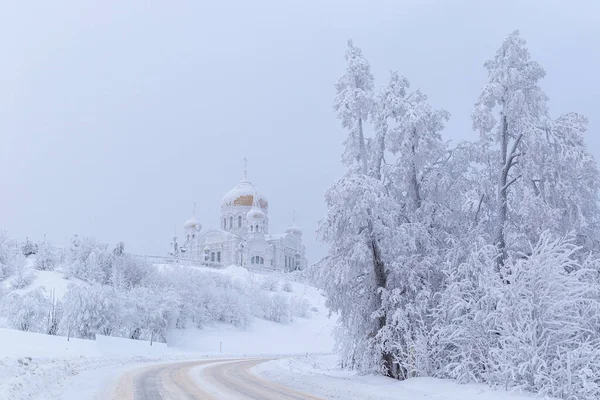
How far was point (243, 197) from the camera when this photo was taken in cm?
10919

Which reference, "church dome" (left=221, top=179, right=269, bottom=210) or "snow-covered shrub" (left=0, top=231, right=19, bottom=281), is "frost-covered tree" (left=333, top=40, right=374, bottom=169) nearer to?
"snow-covered shrub" (left=0, top=231, right=19, bottom=281)

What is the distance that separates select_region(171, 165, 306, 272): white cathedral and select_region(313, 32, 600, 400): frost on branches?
77775 millimetres

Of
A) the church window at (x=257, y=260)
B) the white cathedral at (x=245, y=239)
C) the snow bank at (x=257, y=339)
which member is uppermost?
the white cathedral at (x=245, y=239)

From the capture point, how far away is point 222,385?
15.5 metres

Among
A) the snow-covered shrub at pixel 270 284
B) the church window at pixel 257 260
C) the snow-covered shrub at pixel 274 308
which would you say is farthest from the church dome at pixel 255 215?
the snow-covered shrub at pixel 274 308

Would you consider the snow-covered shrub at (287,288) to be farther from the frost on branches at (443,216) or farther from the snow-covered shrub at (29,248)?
the frost on branches at (443,216)

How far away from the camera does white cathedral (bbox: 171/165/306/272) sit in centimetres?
10188

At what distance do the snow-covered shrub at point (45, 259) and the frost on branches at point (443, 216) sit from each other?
48.1 meters

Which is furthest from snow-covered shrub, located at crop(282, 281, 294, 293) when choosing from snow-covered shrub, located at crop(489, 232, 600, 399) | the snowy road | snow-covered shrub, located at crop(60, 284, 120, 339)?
snow-covered shrub, located at crop(489, 232, 600, 399)

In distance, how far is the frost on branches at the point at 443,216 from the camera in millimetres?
16547

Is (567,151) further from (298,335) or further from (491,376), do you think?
(298,335)

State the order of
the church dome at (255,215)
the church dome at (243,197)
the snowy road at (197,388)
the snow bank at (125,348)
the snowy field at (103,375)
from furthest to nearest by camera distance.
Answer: the church dome at (243,197) < the church dome at (255,215) < the snow bank at (125,348) < the snowy field at (103,375) < the snowy road at (197,388)

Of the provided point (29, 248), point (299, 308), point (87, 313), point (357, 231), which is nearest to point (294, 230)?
point (299, 308)

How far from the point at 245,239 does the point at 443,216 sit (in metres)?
85.3
